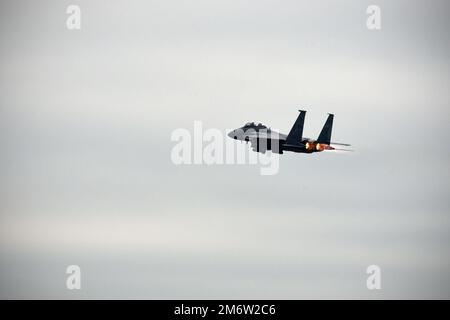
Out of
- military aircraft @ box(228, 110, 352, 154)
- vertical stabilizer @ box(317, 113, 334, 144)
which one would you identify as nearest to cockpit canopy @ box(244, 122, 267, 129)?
military aircraft @ box(228, 110, 352, 154)

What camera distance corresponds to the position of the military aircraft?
18362cm

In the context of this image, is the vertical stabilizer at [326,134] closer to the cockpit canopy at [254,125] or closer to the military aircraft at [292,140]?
the military aircraft at [292,140]

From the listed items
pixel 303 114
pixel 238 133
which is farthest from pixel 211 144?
pixel 303 114

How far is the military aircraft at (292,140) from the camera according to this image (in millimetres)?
183625

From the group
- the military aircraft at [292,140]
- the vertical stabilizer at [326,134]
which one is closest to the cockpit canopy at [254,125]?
the military aircraft at [292,140]

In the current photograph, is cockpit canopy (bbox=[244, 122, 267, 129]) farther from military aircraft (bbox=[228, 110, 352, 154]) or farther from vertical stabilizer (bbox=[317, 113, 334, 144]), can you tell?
vertical stabilizer (bbox=[317, 113, 334, 144])

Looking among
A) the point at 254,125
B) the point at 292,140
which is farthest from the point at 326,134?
the point at 254,125

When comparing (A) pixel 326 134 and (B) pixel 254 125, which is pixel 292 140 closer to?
(A) pixel 326 134

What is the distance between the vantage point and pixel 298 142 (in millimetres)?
184250

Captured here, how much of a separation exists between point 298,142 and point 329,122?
526 centimetres

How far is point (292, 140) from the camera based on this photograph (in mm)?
184375

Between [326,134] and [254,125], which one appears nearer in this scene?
[326,134]

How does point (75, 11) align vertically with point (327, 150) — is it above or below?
above
